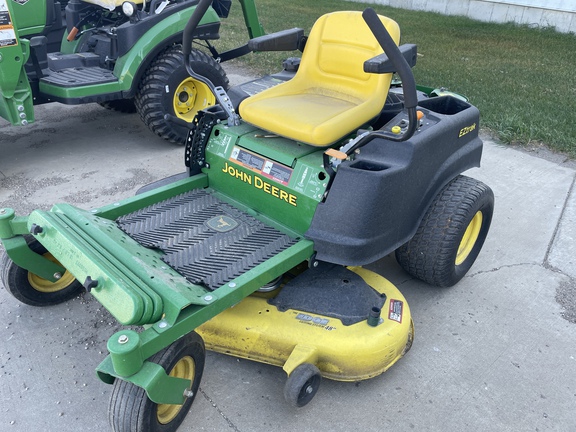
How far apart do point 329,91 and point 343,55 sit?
0.21 m

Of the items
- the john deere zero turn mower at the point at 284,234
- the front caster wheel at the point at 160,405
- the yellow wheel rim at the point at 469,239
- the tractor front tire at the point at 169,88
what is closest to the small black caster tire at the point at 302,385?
the john deere zero turn mower at the point at 284,234

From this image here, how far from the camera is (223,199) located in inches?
110

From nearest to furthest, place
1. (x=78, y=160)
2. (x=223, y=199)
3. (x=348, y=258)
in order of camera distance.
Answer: (x=348, y=258), (x=223, y=199), (x=78, y=160)

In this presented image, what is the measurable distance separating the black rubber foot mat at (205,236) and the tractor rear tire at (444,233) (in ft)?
2.16

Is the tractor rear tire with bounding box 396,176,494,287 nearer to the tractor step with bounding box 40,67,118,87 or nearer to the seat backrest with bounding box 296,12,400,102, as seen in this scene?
the seat backrest with bounding box 296,12,400,102

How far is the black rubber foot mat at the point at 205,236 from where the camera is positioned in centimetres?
224

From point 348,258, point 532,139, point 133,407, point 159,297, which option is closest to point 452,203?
point 348,258

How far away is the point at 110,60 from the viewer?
4191 mm

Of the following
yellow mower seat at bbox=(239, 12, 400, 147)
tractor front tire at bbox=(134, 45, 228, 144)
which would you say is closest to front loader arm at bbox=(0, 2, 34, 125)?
tractor front tire at bbox=(134, 45, 228, 144)

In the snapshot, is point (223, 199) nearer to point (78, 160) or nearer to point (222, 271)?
point (222, 271)

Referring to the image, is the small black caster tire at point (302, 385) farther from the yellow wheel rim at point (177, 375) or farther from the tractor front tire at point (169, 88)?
the tractor front tire at point (169, 88)

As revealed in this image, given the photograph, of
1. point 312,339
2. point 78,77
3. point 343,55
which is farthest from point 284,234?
point 78,77

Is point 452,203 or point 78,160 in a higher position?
point 452,203

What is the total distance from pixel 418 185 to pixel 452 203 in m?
0.26
